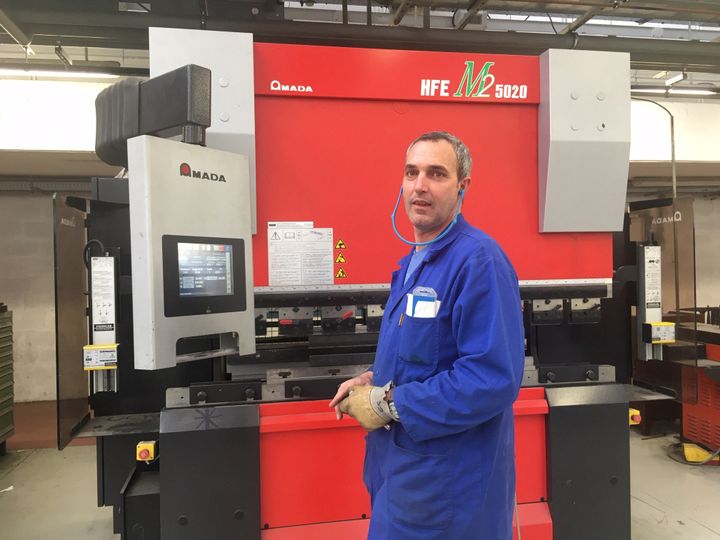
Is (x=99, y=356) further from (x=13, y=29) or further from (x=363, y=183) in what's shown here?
(x=13, y=29)

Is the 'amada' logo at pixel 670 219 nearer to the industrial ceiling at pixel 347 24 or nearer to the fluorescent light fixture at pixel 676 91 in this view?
the industrial ceiling at pixel 347 24

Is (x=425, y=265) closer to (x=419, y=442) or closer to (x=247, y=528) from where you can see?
(x=419, y=442)

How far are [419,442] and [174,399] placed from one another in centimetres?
104

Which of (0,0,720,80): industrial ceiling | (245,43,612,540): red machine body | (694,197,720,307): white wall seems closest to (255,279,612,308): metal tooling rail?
(245,43,612,540): red machine body

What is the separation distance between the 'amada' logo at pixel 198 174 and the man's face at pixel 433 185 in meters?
0.65

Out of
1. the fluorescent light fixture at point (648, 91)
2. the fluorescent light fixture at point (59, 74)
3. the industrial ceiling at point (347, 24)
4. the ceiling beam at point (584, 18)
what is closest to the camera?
the industrial ceiling at point (347, 24)

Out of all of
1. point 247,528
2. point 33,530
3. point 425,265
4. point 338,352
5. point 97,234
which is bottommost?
point 33,530

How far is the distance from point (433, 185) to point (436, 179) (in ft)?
0.08

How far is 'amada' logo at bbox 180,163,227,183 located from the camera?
4.88 ft

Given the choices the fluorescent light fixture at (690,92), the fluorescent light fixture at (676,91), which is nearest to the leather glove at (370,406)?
the fluorescent light fixture at (676,91)

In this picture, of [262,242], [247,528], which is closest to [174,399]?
[247,528]

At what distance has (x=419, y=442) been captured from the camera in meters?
1.23

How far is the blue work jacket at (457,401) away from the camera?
1.13m

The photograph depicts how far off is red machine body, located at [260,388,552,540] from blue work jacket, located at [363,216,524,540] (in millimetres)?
550
